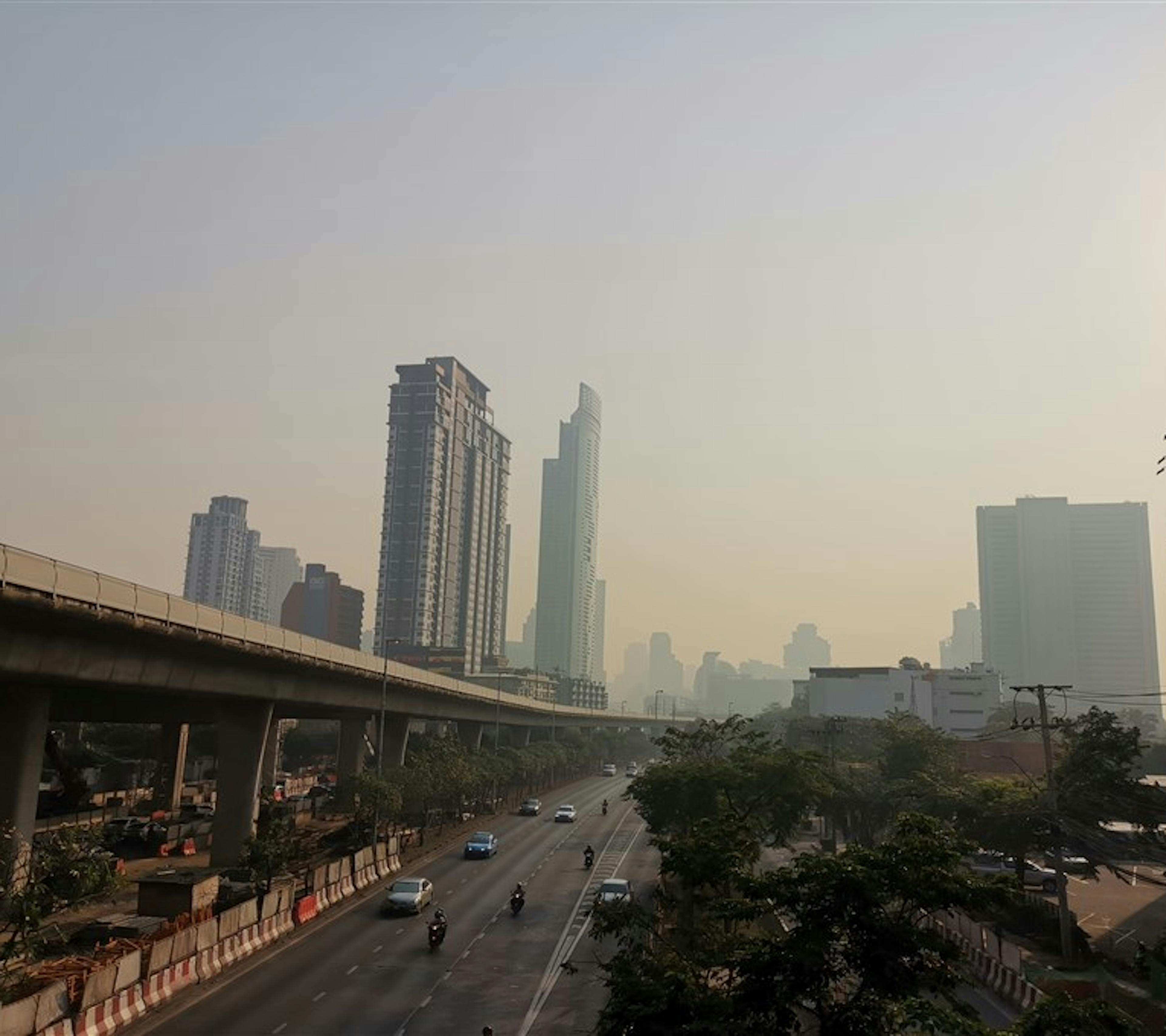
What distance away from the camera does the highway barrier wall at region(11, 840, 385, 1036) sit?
25.1m

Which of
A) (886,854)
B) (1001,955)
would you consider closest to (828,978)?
(886,854)

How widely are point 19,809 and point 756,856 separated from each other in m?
31.4

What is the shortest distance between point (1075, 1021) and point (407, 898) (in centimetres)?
3551

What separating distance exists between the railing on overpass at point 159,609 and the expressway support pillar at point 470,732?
4324cm

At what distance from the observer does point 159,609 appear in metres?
41.0

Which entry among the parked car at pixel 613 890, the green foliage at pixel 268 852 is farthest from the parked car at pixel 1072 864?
the green foliage at pixel 268 852

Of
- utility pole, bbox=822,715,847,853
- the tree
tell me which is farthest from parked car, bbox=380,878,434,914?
utility pole, bbox=822,715,847,853

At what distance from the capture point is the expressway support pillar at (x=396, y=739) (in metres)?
88.7

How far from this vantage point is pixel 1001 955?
118ft

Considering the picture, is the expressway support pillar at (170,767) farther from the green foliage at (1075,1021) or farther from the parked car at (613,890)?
the green foliage at (1075,1021)

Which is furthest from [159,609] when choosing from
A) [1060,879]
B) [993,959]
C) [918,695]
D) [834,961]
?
[918,695]

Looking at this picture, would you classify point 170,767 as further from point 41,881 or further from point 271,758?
point 41,881

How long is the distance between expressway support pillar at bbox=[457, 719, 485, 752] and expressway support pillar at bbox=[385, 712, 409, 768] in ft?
75.7

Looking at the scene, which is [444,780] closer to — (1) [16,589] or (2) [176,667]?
(2) [176,667]
